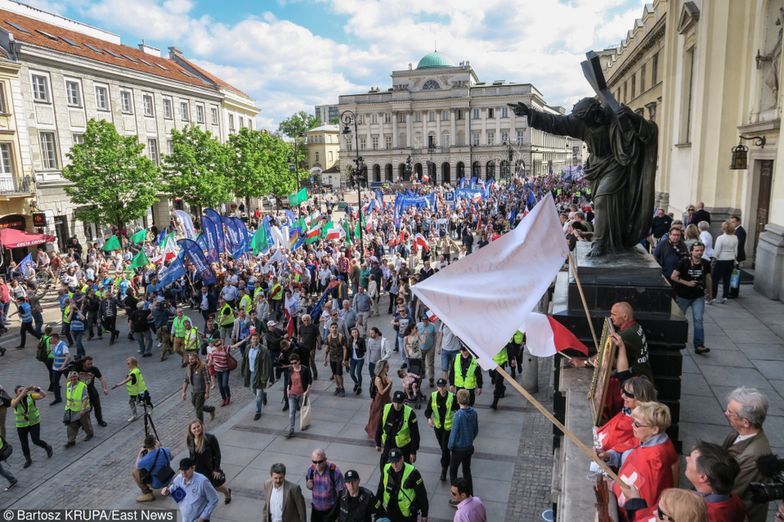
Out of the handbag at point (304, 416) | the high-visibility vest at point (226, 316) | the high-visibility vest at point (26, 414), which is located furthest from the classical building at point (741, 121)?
the high-visibility vest at point (26, 414)

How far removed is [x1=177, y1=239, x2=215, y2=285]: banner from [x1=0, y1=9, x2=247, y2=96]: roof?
2157cm

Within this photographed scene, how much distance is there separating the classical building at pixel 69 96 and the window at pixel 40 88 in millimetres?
55

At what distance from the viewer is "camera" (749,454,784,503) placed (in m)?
3.19

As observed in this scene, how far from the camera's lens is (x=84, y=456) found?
9.80m

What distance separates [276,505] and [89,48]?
132 feet

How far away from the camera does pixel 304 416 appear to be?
10305 mm

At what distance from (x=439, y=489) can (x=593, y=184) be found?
486cm

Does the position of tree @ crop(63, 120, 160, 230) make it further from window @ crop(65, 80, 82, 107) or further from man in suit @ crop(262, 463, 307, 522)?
man in suit @ crop(262, 463, 307, 522)

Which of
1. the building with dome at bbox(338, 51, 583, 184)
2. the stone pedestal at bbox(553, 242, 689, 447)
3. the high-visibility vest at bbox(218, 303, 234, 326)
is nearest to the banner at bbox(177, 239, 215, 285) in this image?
the high-visibility vest at bbox(218, 303, 234, 326)

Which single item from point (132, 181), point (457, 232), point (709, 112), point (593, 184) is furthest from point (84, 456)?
point (457, 232)

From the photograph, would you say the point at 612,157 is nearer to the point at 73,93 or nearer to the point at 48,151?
the point at 48,151

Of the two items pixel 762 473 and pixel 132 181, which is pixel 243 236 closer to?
pixel 132 181

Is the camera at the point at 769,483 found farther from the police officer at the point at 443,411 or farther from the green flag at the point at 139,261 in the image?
the green flag at the point at 139,261

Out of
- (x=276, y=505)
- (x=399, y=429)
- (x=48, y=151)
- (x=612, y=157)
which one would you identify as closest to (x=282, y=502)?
(x=276, y=505)
